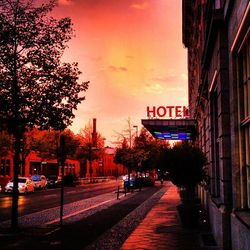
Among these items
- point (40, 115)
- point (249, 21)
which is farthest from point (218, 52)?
point (40, 115)

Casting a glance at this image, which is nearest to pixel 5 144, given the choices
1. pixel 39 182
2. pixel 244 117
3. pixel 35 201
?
pixel 39 182

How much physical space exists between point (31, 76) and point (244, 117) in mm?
7955

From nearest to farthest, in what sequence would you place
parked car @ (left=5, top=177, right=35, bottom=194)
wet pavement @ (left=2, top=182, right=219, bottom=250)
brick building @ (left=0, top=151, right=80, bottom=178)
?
1. wet pavement @ (left=2, top=182, right=219, bottom=250)
2. parked car @ (left=5, top=177, right=35, bottom=194)
3. brick building @ (left=0, top=151, right=80, bottom=178)

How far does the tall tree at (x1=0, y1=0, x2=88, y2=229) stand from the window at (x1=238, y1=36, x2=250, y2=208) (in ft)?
24.4

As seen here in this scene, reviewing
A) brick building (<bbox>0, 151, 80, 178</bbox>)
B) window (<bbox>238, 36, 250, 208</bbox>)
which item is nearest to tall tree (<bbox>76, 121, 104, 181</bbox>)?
brick building (<bbox>0, 151, 80, 178</bbox>)

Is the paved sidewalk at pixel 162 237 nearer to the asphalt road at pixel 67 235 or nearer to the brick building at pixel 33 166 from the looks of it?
the asphalt road at pixel 67 235

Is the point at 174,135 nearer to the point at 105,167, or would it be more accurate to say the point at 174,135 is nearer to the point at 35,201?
the point at 35,201

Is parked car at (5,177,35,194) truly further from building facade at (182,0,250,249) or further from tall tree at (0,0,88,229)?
building facade at (182,0,250,249)

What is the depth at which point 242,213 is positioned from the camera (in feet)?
26.5

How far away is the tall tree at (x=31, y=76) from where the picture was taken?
14.0 m

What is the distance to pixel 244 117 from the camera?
8203 mm

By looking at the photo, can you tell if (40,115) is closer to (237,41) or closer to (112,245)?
(112,245)

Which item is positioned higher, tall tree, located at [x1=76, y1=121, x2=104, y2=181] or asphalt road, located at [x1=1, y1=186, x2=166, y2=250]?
tall tree, located at [x1=76, y1=121, x2=104, y2=181]

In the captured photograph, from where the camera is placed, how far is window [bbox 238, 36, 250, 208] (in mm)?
7967
